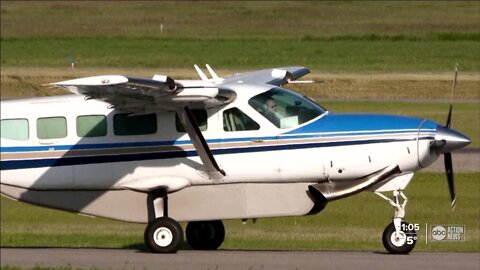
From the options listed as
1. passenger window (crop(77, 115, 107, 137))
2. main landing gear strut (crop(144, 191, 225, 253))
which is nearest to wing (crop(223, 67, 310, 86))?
passenger window (crop(77, 115, 107, 137))

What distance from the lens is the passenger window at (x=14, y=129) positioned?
16.4 m

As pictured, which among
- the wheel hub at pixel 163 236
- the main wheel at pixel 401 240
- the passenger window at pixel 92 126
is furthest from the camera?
the passenger window at pixel 92 126

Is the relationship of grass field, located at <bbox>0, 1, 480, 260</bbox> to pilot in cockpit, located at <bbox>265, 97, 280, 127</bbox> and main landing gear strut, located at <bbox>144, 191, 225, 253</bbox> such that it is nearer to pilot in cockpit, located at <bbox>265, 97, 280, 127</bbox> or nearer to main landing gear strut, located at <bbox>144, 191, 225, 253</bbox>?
main landing gear strut, located at <bbox>144, 191, 225, 253</bbox>

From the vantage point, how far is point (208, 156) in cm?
1578

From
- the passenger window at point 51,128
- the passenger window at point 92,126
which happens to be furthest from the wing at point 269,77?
the passenger window at point 51,128

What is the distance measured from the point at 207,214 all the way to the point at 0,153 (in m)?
2.98

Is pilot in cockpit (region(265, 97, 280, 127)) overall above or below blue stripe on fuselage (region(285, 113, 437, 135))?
above

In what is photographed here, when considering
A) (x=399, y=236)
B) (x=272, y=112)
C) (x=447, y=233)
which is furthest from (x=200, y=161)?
(x=447, y=233)

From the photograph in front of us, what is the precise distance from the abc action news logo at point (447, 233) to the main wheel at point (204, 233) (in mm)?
3171

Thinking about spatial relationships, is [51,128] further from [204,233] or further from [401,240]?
[401,240]

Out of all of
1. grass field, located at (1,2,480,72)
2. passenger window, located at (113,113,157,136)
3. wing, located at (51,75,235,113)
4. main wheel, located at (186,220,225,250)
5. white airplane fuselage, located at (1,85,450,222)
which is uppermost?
grass field, located at (1,2,480,72)

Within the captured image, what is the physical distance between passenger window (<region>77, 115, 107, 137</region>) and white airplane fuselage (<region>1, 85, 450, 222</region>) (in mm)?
53

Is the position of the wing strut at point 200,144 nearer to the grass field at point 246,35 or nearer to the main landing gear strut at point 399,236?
the main landing gear strut at point 399,236

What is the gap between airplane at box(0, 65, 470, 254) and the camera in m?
15.6
